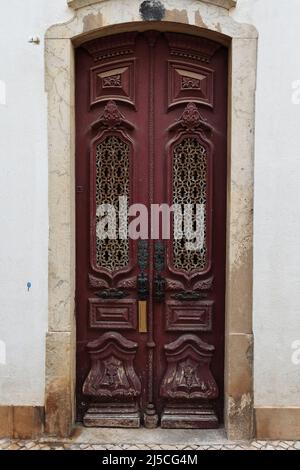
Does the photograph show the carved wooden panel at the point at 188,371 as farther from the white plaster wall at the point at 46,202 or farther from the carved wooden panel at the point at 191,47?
the carved wooden panel at the point at 191,47

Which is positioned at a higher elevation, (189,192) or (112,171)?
(112,171)

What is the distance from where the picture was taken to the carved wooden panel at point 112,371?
13.7 feet

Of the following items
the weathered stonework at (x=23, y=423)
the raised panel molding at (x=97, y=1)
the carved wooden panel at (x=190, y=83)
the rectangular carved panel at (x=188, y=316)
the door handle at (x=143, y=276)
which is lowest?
the weathered stonework at (x=23, y=423)

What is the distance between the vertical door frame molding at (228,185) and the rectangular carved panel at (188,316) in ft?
0.67

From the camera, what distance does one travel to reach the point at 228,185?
13.3 feet

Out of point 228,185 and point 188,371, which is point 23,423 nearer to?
point 188,371

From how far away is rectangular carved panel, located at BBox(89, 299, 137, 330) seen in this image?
165 inches

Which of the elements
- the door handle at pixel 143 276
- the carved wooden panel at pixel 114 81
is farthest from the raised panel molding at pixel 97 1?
the door handle at pixel 143 276

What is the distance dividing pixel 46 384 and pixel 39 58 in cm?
253

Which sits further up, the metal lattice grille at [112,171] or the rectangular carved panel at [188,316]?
the metal lattice grille at [112,171]

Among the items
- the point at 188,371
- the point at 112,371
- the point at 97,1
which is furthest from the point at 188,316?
the point at 97,1

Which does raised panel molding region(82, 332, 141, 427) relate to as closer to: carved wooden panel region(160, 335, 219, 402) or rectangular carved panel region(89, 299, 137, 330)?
rectangular carved panel region(89, 299, 137, 330)

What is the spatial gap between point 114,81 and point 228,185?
1.24 metres

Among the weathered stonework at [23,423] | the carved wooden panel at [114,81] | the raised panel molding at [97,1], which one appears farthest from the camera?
the carved wooden panel at [114,81]
